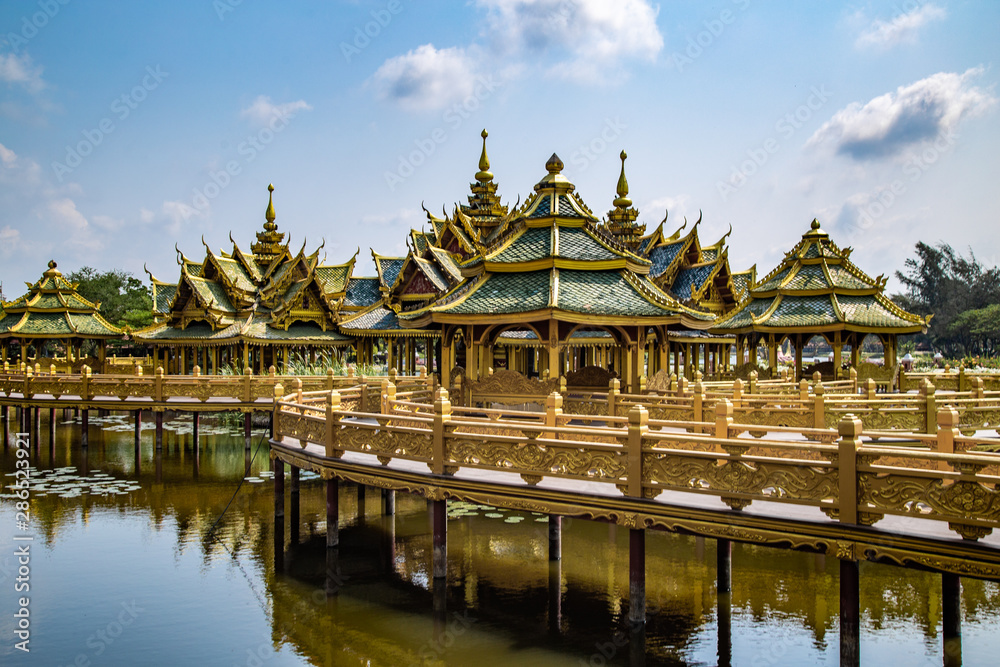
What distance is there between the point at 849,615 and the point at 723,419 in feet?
11.8

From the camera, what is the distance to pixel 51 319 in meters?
42.1

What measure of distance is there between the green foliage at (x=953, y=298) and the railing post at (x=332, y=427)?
63.8m

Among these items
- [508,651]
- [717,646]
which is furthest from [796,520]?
[508,651]

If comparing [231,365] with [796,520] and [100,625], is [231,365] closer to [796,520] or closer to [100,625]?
[100,625]

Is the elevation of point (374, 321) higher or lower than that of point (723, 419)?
higher

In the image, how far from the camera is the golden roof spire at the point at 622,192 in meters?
43.5

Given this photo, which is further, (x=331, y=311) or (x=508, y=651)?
(x=331, y=311)

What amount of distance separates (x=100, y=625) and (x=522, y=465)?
681 centimetres

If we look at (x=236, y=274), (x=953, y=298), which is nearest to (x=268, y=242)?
(x=236, y=274)

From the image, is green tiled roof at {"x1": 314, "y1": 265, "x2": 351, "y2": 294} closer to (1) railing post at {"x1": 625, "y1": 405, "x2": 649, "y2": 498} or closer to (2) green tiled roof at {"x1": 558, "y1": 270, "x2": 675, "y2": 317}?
(2) green tiled roof at {"x1": 558, "y1": 270, "x2": 675, "y2": 317}

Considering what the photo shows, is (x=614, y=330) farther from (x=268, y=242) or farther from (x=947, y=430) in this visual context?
(x=268, y=242)

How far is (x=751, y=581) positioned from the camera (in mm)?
12758

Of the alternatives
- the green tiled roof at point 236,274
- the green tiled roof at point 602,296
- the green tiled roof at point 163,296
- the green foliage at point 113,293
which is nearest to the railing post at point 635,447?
the green tiled roof at point 602,296

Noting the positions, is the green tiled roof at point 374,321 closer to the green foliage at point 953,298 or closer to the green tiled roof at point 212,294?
the green tiled roof at point 212,294
